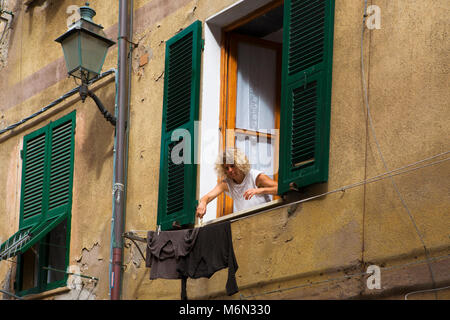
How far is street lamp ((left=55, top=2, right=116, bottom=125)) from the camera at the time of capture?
9.58 meters

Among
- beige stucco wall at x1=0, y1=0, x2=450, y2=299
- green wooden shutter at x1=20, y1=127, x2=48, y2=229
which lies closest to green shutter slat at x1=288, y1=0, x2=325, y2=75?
beige stucco wall at x1=0, y1=0, x2=450, y2=299

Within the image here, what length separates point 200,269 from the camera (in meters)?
7.85

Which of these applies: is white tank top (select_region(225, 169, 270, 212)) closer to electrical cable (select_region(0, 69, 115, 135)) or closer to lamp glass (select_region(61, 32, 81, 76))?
lamp glass (select_region(61, 32, 81, 76))

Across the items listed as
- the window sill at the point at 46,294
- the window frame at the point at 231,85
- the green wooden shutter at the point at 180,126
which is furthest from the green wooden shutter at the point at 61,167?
the window frame at the point at 231,85

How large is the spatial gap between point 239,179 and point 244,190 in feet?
0.33

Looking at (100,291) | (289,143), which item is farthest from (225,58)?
(100,291)

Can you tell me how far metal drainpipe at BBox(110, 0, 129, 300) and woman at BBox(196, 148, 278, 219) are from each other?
1.40 metres

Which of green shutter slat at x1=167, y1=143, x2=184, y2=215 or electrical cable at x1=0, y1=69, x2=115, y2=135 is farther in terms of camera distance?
electrical cable at x1=0, y1=69, x2=115, y2=135

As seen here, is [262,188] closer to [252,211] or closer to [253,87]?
[252,211]

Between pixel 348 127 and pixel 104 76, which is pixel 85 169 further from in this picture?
pixel 348 127

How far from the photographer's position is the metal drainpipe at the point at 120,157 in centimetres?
932

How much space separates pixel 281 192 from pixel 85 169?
329cm

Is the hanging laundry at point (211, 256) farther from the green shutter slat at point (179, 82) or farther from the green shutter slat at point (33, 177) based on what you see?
the green shutter slat at point (33, 177)

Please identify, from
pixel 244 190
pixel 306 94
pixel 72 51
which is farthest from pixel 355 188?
pixel 72 51
